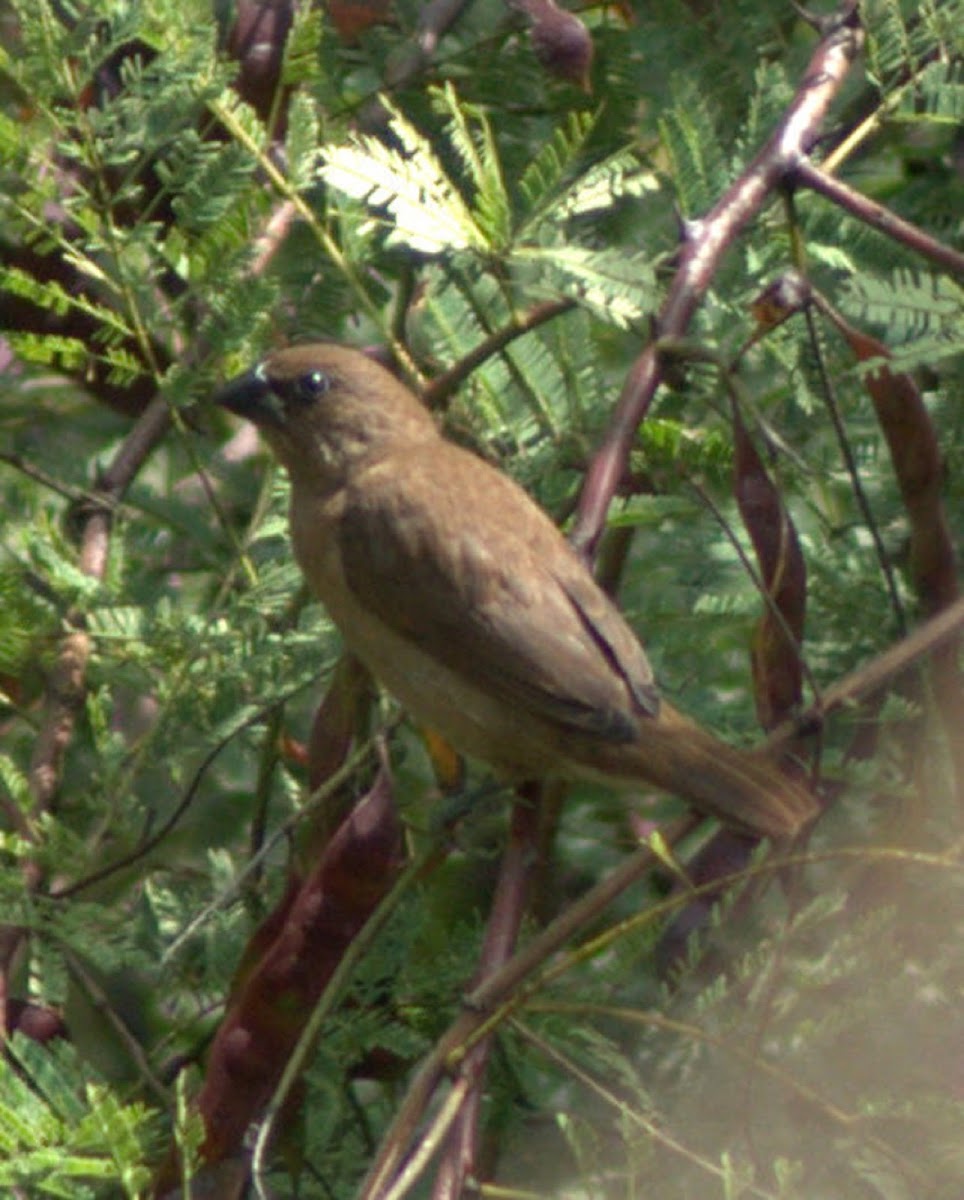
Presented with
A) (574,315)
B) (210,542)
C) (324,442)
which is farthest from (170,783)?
(574,315)

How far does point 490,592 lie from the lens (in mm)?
3418

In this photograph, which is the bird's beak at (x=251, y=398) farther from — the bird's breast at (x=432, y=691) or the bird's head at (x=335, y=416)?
the bird's breast at (x=432, y=691)

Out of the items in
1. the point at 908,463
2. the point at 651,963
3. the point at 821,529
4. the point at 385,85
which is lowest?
the point at 651,963

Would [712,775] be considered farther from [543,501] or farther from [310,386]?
[310,386]

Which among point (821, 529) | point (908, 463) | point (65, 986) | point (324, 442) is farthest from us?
point (324, 442)

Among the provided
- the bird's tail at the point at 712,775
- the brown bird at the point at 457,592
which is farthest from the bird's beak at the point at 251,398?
the bird's tail at the point at 712,775

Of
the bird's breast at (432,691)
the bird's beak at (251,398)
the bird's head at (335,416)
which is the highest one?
the bird's beak at (251,398)

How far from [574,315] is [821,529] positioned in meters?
0.41

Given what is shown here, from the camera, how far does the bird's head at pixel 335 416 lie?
360 centimetres

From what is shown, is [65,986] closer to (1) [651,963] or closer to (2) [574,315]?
(1) [651,963]

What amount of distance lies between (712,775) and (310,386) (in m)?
0.98

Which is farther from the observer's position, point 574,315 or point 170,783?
point 170,783

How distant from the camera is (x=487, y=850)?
3363mm

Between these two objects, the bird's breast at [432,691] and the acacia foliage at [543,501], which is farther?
the bird's breast at [432,691]
